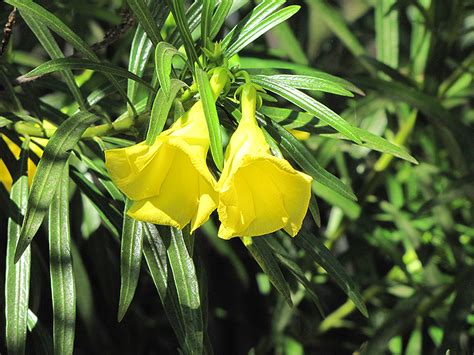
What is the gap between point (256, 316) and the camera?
5.46 ft

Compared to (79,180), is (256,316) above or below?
below

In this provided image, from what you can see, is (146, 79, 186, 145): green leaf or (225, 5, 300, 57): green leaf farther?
(225, 5, 300, 57): green leaf

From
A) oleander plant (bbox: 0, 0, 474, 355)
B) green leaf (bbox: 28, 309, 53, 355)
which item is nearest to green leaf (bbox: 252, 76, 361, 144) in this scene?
oleander plant (bbox: 0, 0, 474, 355)

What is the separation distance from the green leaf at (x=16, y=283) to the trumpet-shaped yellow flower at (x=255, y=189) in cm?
25

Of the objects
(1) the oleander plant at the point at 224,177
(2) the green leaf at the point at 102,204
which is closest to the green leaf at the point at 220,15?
(1) the oleander plant at the point at 224,177

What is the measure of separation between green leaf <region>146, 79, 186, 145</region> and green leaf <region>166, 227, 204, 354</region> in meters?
0.16

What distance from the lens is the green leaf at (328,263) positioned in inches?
34.5

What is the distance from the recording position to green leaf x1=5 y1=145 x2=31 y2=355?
0.81m

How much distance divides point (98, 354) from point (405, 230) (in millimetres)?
530

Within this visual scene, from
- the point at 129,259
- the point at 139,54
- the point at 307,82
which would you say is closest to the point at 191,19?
the point at 139,54

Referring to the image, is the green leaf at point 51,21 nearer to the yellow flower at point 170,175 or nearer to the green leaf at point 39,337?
the yellow flower at point 170,175

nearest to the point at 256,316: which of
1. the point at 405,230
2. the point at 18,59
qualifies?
the point at 405,230

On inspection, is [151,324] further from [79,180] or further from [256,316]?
[79,180]

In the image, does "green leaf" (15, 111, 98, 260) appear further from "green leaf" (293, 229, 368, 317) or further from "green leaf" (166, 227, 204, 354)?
"green leaf" (293, 229, 368, 317)
